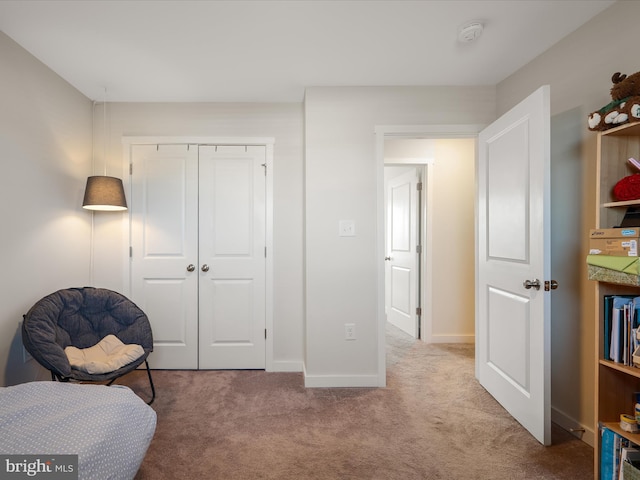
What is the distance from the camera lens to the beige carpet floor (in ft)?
5.69

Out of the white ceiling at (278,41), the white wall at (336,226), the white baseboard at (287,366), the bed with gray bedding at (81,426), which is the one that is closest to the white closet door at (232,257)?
the white baseboard at (287,366)

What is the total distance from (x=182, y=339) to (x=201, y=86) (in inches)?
85.5

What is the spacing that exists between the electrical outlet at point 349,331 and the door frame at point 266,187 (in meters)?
0.71

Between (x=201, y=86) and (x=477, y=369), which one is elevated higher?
(x=201, y=86)

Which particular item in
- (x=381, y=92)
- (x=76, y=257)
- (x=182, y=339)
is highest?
(x=381, y=92)

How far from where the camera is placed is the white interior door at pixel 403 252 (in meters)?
4.09

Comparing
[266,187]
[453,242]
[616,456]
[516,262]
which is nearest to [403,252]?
[453,242]

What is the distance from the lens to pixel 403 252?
14.3 ft

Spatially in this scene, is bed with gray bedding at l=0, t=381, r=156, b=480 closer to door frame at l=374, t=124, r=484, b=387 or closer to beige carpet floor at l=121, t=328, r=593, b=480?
beige carpet floor at l=121, t=328, r=593, b=480

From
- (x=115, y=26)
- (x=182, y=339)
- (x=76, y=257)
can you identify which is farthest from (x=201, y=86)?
(x=182, y=339)

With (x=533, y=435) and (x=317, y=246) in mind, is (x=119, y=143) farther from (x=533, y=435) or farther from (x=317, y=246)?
(x=533, y=435)

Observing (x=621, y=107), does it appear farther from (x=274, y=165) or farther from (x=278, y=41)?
(x=274, y=165)

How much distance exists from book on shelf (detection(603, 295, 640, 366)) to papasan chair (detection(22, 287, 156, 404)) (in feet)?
8.78

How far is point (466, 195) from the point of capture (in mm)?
3916
